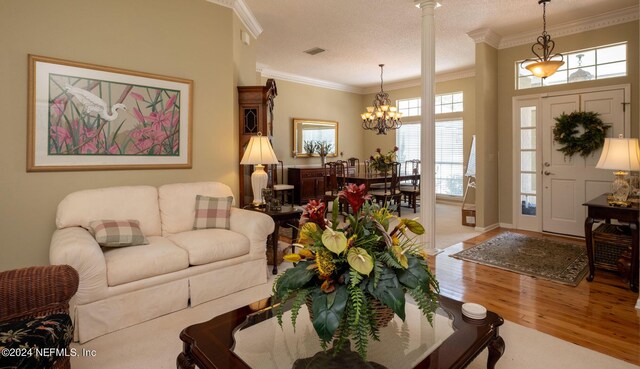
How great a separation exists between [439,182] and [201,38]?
6.44m

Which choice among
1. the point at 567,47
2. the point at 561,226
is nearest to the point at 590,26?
the point at 567,47

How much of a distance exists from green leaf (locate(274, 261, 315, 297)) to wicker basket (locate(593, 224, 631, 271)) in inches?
130

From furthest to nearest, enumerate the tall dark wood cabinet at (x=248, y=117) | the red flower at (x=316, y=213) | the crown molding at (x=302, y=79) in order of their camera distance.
A: the crown molding at (x=302, y=79), the tall dark wood cabinet at (x=248, y=117), the red flower at (x=316, y=213)

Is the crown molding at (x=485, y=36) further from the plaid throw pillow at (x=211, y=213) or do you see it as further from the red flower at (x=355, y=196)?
the red flower at (x=355, y=196)

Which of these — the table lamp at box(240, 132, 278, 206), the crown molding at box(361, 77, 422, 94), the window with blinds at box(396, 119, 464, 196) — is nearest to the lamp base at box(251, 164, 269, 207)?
the table lamp at box(240, 132, 278, 206)

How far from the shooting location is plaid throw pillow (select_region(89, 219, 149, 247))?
8.56 ft

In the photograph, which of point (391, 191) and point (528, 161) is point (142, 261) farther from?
point (528, 161)

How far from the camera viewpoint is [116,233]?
266 centimetres

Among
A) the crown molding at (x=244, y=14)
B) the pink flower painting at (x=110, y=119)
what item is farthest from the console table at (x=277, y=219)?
the crown molding at (x=244, y=14)

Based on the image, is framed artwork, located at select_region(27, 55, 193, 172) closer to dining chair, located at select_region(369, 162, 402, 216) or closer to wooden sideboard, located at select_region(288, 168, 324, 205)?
Answer: dining chair, located at select_region(369, 162, 402, 216)

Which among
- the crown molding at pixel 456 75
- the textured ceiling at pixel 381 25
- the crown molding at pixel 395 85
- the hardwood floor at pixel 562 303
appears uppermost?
the crown molding at pixel 395 85

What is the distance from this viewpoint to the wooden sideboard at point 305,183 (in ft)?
25.0

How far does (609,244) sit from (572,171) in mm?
1816

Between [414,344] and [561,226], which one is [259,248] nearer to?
[414,344]
